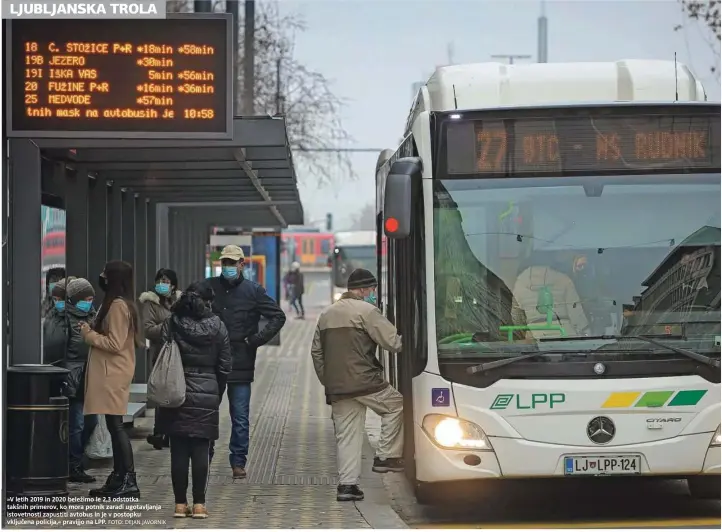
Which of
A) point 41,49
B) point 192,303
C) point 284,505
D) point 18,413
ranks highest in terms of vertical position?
point 41,49

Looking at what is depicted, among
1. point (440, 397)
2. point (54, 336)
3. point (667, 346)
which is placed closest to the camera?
point (667, 346)

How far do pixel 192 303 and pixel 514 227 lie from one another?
2227mm

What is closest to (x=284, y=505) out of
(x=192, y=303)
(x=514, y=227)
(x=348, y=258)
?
(x=192, y=303)

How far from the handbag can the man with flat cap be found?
1443 millimetres

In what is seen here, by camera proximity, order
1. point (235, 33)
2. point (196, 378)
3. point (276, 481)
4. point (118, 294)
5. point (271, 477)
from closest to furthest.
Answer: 1. point (196, 378)
2. point (118, 294)
3. point (276, 481)
4. point (271, 477)
5. point (235, 33)

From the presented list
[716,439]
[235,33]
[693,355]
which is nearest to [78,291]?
[693,355]

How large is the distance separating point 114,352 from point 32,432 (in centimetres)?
79

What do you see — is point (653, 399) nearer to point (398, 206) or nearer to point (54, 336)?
point (398, 206)

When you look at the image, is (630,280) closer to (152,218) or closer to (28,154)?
(28,154)

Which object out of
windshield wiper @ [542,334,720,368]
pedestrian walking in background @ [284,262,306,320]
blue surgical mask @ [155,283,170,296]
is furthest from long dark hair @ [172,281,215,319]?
pedestrian walking in background @ [284,262,306,320]

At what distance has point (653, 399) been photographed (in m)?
9.05

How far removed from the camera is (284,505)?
33.1 feet

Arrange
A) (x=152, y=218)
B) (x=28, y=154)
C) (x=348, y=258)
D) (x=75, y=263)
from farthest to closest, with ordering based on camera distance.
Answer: (x=348, y=258) → (x=152, y=218) → (x=75, y=263) → (x=28, y=154)

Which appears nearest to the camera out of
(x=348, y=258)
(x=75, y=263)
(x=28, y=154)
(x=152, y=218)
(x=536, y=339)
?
(x=536, y=339)
